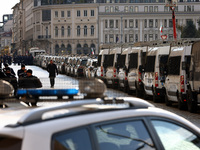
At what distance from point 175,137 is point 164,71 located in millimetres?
17162

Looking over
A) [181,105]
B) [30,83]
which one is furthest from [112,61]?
[30,83]

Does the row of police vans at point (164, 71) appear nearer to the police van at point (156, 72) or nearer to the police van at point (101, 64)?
the police van at point (156, 72)

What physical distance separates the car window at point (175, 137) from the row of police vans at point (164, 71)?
35.3 ft

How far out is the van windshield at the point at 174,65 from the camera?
66.3ft

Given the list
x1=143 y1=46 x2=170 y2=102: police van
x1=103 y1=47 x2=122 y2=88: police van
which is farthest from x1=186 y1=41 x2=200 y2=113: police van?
x1=103 y1=47 x2=122 y2=88: police van

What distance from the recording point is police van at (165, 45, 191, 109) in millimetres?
19656

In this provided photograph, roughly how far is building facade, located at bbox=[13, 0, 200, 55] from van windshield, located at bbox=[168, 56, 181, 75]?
11751cm

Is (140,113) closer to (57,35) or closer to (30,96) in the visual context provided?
(30,96)

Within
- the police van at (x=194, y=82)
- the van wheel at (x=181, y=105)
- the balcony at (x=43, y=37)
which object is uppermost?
the balcony at (x=43, y=37)

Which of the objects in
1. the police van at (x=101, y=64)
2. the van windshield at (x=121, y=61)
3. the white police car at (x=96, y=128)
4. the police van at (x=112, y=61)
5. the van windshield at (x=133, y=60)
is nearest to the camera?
the white police car at (x=96, y=128)

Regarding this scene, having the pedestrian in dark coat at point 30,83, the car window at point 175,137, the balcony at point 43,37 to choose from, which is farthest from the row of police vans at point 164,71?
the balcony at point 43,37

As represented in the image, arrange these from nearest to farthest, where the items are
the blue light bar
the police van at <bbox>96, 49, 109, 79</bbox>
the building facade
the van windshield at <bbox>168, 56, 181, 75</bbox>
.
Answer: the blue light bar < the van windshield at <bbox>168, 56, 181, 75</bbox> < the police van at <bbox>96, 49, 109, 79</bbox> < the building facade

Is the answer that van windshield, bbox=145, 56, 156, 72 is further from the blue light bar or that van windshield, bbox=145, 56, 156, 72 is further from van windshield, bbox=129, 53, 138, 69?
the blue light bar

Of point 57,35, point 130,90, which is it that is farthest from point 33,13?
point 130,90
